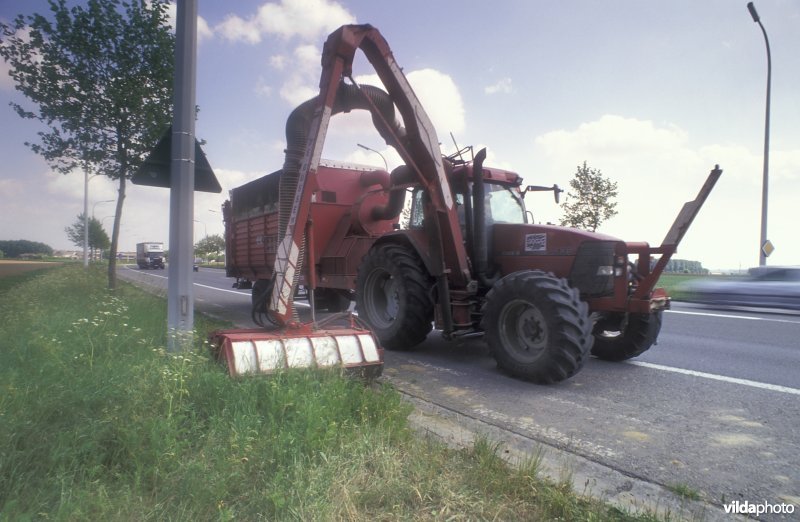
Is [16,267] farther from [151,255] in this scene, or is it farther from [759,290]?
[759,290]

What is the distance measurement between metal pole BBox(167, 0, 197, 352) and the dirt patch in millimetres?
17616

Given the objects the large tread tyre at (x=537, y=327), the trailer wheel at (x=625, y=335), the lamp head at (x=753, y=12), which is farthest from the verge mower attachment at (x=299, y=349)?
the lamp head at (x=753, y=12)

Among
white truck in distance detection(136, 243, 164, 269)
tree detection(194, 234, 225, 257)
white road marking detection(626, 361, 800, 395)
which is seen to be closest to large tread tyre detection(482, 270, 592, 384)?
white road marking detection(626, 361, 800, 395)

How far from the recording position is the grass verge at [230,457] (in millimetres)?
2143

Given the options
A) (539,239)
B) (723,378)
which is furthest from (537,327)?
(723,378)

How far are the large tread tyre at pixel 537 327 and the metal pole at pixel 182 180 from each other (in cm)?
296

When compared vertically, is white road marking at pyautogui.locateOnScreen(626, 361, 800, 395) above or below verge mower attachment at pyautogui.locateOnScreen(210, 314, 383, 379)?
below

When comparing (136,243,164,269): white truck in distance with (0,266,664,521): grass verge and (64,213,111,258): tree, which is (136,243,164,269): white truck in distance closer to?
(64,213,111,258): tree

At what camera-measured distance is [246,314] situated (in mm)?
10672

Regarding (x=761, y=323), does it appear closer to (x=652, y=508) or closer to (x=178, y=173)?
(x=652, y=508)

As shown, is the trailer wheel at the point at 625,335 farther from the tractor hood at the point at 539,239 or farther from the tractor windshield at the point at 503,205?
the tractor windshield at the point at 503,205

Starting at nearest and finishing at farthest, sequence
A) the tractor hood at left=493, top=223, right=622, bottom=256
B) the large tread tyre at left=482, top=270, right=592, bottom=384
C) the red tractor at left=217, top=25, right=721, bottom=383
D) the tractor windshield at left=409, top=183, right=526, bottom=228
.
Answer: the large tread tyre at left=482, top=270, right=592, bottom=384, the red tractor at left=217, top=25, right=721, bottom=383, the tractor hood at left=493, top=223, right=622, bottom=256, the tractor windshield at left=409, top=183, right=526, bottom=228

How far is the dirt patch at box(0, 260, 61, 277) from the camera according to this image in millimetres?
19294

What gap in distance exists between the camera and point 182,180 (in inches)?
171
